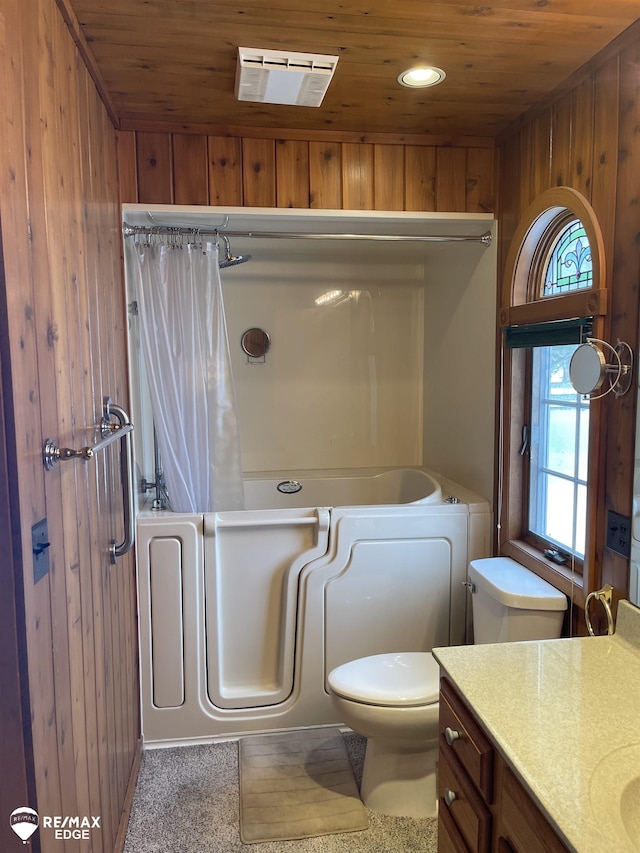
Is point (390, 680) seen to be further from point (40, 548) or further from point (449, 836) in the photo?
point (40, 548)

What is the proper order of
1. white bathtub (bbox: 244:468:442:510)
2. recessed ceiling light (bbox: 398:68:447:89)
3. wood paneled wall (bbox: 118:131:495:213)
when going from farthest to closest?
white bathtub (bbox: 244:468:442:510) < wood paneled wall (bbox: 118:131:495:213) < recessed ceiling light (bbox: 398:68:447:89)

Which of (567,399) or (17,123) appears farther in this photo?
(567,399)

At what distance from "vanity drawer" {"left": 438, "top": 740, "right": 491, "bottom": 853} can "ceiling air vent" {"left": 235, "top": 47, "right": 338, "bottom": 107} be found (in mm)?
1887

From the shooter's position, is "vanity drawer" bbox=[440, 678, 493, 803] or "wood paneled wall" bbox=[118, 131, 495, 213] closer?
"vanity drawer" bbox=[440, 678, 493, 803]

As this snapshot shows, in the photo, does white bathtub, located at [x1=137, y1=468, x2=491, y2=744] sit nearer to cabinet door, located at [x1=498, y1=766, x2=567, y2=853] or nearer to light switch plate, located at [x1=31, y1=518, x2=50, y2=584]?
light switch plate, located at [x1=31, y1=518, x2=50, y2=584]

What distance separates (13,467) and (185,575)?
1.41m

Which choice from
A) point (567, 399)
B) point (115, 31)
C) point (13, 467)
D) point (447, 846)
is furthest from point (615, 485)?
point (115, 31)

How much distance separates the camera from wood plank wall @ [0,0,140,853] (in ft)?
3.67

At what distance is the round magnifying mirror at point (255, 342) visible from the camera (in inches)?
130

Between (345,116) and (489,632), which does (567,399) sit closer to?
(489,632)

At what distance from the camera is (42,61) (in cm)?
132

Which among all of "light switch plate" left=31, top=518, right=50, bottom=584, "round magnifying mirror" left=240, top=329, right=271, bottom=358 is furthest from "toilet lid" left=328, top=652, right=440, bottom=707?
"round magnifying mirror" left=240, top=329, right=271, bottom=358

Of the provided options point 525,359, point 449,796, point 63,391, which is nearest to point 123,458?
point 63,391

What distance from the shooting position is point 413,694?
1941mm
